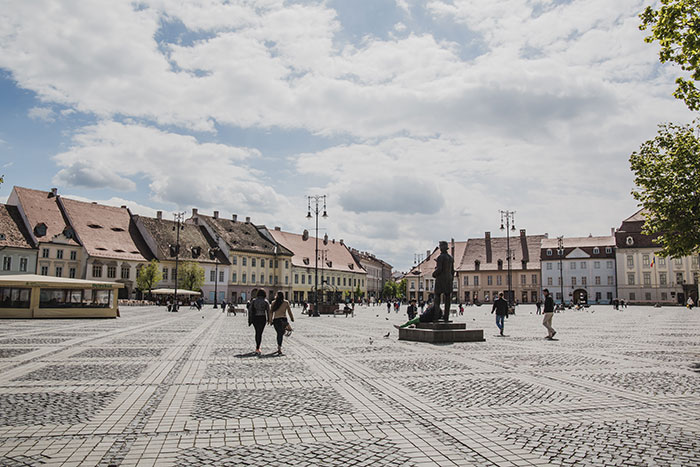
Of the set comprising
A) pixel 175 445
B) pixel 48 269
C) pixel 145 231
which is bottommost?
pixel 175 445

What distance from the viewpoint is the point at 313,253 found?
100375 mm

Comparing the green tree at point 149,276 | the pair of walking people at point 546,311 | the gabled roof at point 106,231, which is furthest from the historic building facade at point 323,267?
the pair of walking people at point 546,311

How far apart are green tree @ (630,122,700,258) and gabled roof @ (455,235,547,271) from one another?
77174 mm

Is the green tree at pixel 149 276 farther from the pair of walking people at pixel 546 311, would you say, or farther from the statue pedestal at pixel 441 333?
the statue pedestal at pixel 441 333

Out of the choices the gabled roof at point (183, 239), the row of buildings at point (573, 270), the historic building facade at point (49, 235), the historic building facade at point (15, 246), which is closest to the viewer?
the historic building facade at point (15, 246)

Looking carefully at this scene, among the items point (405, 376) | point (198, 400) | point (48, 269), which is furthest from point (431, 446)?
point (48, 269)

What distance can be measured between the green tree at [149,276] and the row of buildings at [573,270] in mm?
41089

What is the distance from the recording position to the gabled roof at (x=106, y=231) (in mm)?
65125

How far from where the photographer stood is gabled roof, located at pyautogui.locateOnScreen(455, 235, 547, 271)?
9825 cm

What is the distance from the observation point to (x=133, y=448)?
216 inches

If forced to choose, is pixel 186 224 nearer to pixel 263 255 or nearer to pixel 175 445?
pixel 263 255

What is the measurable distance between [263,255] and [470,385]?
261ft

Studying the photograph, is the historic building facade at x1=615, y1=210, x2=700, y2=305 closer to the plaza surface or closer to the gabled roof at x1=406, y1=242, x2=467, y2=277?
the gabled roof at x1=406, y1=242, x2=467, y2=277

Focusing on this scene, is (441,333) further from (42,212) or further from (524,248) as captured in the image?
(524,248)
